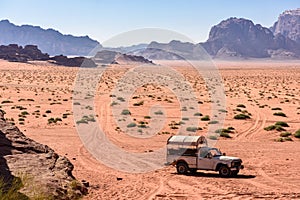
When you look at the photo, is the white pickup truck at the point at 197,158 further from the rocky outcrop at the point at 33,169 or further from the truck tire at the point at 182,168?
the rocky outcrop at the point at 33,169

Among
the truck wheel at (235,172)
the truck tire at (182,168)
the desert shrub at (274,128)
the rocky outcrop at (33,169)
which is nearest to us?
the rocky outcrop at (33,169)

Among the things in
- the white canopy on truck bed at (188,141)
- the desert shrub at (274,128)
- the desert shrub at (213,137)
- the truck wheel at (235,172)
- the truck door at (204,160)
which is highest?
the white canopy on truck bed at (188,141)

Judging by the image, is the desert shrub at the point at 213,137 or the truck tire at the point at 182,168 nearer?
the truck tire at the point at 182,168

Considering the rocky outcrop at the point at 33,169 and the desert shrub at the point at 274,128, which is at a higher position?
the rocky outcrop at the point at 33,169

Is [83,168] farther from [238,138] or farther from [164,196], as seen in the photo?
[238,138]

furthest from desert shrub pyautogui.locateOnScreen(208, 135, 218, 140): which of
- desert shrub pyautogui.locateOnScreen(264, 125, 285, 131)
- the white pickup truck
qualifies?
the white pickup truck

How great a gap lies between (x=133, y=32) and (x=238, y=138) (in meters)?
14.8

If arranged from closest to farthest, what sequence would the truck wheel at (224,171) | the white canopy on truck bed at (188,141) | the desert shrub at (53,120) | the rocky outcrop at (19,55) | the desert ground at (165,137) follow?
the desert ground at (165,137), the truck wheel at (224,171), the white canopy on truck bed at (188,141), the desert shrub at (53,120), the rocky outcrop at (19,55)

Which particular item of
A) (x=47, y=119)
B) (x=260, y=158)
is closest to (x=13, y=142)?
(x=260, y=158)

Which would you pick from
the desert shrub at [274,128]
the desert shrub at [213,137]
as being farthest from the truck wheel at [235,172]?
the desert shrub at [274,128]

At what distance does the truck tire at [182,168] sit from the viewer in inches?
821

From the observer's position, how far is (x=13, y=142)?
741 inches

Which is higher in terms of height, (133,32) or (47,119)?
(133,32)

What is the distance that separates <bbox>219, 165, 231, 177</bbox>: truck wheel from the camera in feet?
66.3
